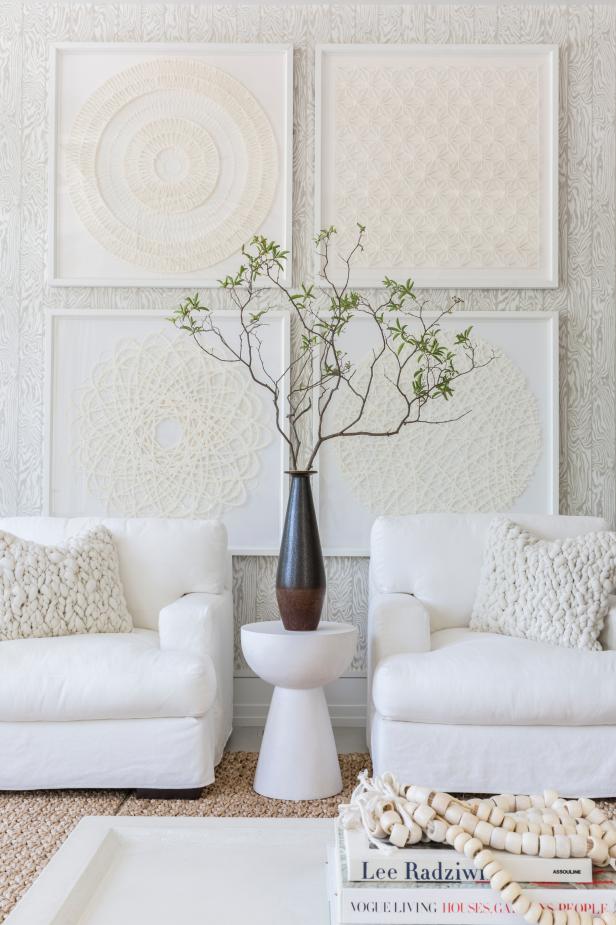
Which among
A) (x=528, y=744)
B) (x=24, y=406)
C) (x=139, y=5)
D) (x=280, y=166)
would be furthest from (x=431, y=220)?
(x=528, y=744)

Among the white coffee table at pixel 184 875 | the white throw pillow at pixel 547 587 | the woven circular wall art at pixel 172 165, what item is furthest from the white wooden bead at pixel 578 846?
the woven circular wall art at pixel 172 165

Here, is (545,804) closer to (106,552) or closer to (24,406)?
(106,552)

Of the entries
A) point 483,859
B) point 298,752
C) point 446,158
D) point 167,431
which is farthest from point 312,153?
point 483,859

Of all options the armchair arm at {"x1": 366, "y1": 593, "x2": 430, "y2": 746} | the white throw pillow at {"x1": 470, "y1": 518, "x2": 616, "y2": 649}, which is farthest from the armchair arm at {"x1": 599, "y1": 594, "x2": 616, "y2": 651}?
the armchair arm at {"x1": 366, "y1": 593, "x2": 430, "y2": 746}

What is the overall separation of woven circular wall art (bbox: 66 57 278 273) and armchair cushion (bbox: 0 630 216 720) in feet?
5.75

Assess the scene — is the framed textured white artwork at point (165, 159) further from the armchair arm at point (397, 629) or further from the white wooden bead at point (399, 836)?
the white wooden bead at point (399, 836)

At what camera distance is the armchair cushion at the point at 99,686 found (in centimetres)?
254

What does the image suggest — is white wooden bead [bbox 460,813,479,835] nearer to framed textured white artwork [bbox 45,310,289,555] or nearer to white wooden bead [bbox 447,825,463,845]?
white wooden bead [bbox 447,825,463,845]

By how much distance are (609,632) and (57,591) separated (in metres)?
1.76

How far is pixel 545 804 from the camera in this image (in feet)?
4.13

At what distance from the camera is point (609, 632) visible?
9.13 feet

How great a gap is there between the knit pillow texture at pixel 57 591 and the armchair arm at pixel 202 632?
20cm

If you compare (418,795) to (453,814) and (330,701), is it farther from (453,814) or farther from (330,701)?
(330,701)

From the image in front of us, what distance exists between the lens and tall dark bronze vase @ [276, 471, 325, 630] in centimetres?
271
